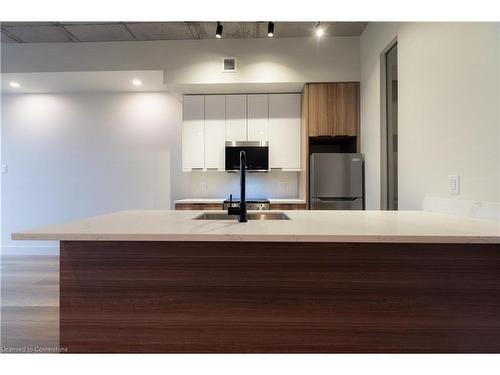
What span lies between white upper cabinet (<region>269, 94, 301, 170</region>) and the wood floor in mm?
2862

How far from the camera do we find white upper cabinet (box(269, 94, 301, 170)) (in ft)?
12.6

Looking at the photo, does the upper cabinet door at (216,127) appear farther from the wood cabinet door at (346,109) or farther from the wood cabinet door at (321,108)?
the wood cabinet door at (346,109)

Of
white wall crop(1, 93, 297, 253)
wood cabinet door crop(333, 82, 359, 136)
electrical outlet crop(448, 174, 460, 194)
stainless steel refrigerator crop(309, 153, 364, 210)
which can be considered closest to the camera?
electrical outlet crop(448, 174, 460, 194)

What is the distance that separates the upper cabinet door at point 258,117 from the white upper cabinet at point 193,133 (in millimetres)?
651

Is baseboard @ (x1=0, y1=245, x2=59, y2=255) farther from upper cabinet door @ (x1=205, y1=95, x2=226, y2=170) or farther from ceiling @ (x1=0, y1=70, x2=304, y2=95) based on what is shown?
upper cabinet door @ (x1=205, y1=95, x2=226, y2=170)

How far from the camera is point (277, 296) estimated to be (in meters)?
1.36

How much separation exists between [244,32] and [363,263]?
307 cm

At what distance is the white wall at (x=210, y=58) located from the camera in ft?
11.5

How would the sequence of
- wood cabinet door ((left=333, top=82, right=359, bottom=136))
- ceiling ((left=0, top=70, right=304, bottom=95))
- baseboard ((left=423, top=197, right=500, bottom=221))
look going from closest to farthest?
baseboard ((left=423, top=197, right=500, bottom=221)) → wood cabinet door ((left=333, top=82, right=359, bottom=136)) → ceiling ((left=0, top=70, right=304, bottom=95))

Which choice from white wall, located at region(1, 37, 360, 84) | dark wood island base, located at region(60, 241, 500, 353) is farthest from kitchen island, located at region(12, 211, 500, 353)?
white wall, located at region(1, 37, 360, 84)

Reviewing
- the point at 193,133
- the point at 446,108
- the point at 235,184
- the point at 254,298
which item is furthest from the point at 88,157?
the point at 446,108

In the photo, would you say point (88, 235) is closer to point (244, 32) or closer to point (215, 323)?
point (215, 323)

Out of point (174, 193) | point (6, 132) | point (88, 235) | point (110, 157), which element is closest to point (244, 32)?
point (174, 193)

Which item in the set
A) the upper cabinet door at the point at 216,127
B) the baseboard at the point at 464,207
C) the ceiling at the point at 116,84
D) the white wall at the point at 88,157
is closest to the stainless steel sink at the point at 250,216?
the baseboard at the point at 464,207
